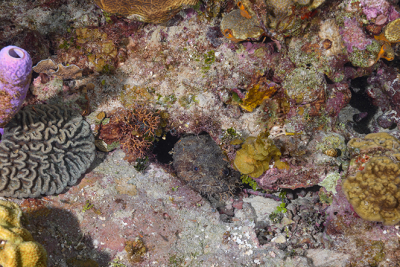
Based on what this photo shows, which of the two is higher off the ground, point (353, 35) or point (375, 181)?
point (353, 35)

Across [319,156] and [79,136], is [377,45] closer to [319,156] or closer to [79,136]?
[319,156]

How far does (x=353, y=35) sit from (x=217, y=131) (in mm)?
2981

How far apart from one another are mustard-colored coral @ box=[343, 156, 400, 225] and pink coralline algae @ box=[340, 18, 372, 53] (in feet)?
6.68

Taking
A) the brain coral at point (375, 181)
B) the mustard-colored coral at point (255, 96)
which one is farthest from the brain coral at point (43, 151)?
the brain coral at point (375, 181)

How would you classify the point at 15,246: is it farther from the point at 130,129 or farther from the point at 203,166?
the point at 203,166

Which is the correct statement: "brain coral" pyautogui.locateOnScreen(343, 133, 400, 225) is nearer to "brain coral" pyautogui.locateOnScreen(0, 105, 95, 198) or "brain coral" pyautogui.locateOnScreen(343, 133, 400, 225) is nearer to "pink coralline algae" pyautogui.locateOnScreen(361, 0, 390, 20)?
"pink coralline algae" pyautogui.locateOnScreen(361, 0, 390, 20)

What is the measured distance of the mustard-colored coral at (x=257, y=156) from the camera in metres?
4.18

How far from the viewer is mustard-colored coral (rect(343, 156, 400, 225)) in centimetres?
397

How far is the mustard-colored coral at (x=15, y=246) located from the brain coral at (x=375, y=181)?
15.8 feet

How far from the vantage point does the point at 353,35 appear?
423cm

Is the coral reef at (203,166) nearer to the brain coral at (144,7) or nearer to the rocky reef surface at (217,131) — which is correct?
the rocky reef surface at (217,131)

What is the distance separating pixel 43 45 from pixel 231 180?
14.5 ft

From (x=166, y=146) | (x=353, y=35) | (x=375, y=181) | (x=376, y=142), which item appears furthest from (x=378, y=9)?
(x=166, y=146)

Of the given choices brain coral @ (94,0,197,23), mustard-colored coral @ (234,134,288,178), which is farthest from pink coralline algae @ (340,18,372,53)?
brain coral @ (94,0,197,23)
